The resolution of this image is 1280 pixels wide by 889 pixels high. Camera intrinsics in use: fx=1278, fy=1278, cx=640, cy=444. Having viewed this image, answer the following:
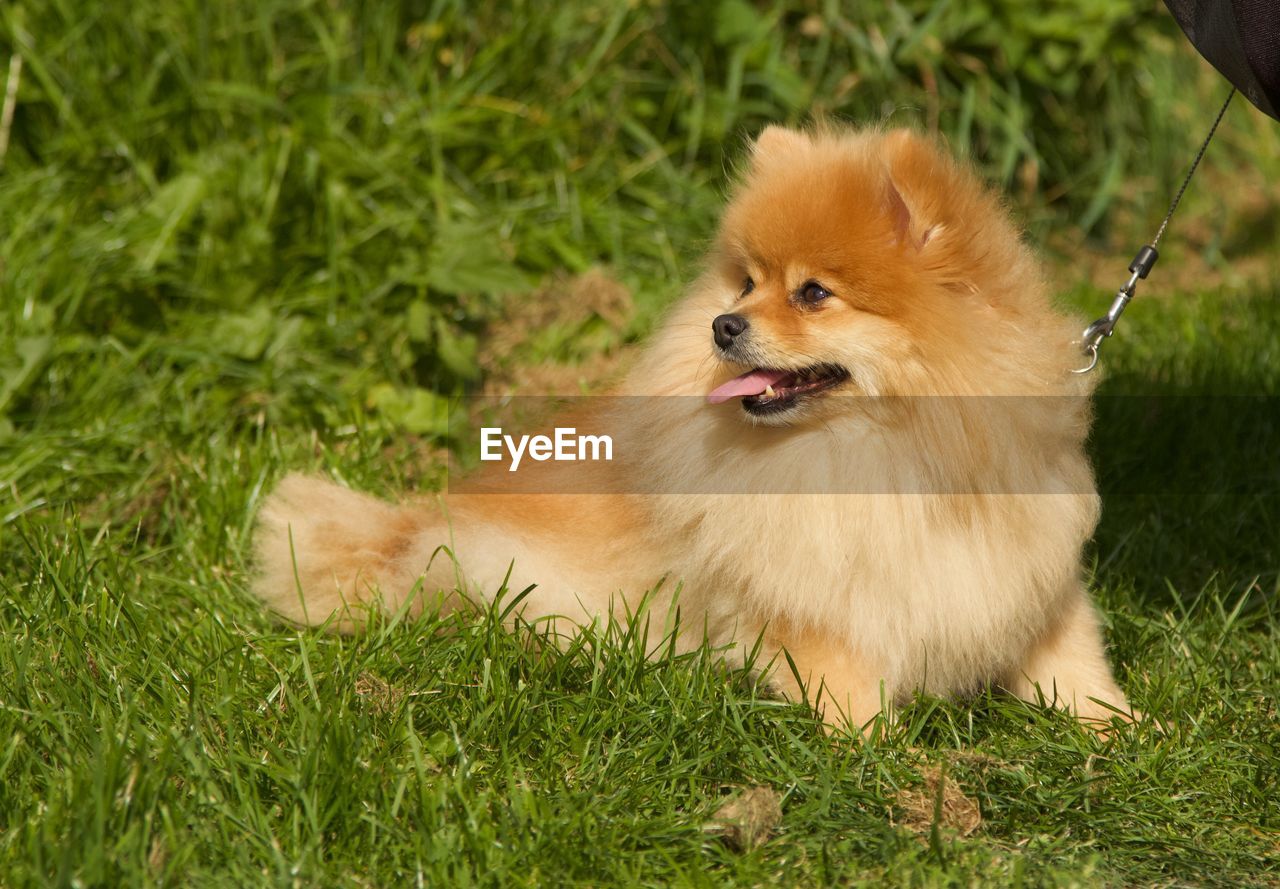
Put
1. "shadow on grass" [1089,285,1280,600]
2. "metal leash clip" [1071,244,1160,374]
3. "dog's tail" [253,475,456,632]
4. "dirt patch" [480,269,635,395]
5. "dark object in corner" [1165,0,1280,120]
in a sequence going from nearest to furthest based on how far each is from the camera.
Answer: "dark object in corner" [1165,0,1280,120] < "metal leash clip" [1071,244,1160,374] < "dog's tail" [253,475,456,632] < "shadow on grass" [1089,285,1280,600] < "dirt patch" [480,269,635,395]

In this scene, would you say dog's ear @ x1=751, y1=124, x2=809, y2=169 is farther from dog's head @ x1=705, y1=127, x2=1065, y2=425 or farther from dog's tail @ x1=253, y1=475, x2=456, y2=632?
dog's tail @ x1=253, y1=475, x2=456, y2=632

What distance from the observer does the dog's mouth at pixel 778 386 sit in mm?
2533

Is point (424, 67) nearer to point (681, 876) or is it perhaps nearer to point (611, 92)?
point (611, 92)

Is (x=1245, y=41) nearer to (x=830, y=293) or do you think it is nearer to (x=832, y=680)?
(x=830, y=293)

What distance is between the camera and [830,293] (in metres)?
2.50

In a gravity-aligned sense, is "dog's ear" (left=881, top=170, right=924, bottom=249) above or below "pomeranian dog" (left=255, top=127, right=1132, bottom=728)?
above

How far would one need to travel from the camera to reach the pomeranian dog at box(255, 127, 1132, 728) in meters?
2.46

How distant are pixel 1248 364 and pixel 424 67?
310cm

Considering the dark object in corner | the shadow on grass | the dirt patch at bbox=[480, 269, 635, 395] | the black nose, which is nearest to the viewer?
the dark object in corner

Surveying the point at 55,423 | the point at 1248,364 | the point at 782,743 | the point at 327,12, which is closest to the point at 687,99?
the point at 327,12

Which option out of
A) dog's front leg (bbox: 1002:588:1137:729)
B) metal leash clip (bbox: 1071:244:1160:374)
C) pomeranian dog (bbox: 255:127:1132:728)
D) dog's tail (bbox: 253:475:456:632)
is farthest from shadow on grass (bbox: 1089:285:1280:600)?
dog's tail (bbox: 253:475:456:632)

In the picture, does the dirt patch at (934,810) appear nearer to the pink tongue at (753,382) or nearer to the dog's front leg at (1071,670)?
the dog's front leg at (1071,670)

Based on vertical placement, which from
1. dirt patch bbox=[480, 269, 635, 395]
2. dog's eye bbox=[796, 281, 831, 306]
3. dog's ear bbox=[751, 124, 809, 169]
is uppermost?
dog's ear bbox=[751, 124, 809, 169]

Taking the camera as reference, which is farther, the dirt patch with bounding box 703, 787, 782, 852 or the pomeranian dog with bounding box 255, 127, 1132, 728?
the pomeranian dog with bounding box 255, 127, 1132, 728
